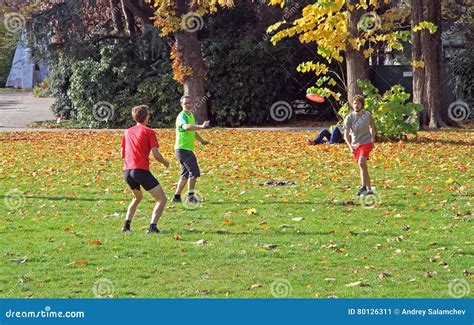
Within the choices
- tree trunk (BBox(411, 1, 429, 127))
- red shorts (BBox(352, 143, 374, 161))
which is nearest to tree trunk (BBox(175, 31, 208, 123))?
tree trunk (BBox(411, 1, 429, 127))

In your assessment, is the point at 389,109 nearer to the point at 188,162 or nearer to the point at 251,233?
the point at 188,162

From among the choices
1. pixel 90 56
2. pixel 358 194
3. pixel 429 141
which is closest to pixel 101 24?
pixel 90 56

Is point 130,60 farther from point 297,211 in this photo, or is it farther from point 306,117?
point 297,211

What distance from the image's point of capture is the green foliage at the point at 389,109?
22484mm

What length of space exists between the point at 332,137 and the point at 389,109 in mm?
1523

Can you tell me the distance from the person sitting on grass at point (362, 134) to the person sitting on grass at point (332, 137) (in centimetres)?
859

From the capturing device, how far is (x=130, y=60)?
34.7 meters

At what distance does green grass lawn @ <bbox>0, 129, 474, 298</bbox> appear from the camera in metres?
8.51

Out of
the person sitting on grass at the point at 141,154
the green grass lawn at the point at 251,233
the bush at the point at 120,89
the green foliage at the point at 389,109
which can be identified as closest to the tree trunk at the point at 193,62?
the bush at the point at 120,89

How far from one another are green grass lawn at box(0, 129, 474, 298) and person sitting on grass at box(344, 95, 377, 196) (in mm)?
321

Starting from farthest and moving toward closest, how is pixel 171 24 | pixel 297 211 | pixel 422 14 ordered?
pixel 171 24, pixel 422 14, pixel 297 211

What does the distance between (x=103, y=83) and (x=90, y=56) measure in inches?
68.5

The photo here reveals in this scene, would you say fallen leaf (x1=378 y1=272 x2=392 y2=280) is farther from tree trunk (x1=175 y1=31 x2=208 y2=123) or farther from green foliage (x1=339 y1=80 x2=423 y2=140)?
tree trunk (x1=175 y1=31 x2=208 y2=123)

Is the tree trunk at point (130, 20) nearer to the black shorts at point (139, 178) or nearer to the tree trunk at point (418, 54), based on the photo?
the tree trunk at point (418, 54)
